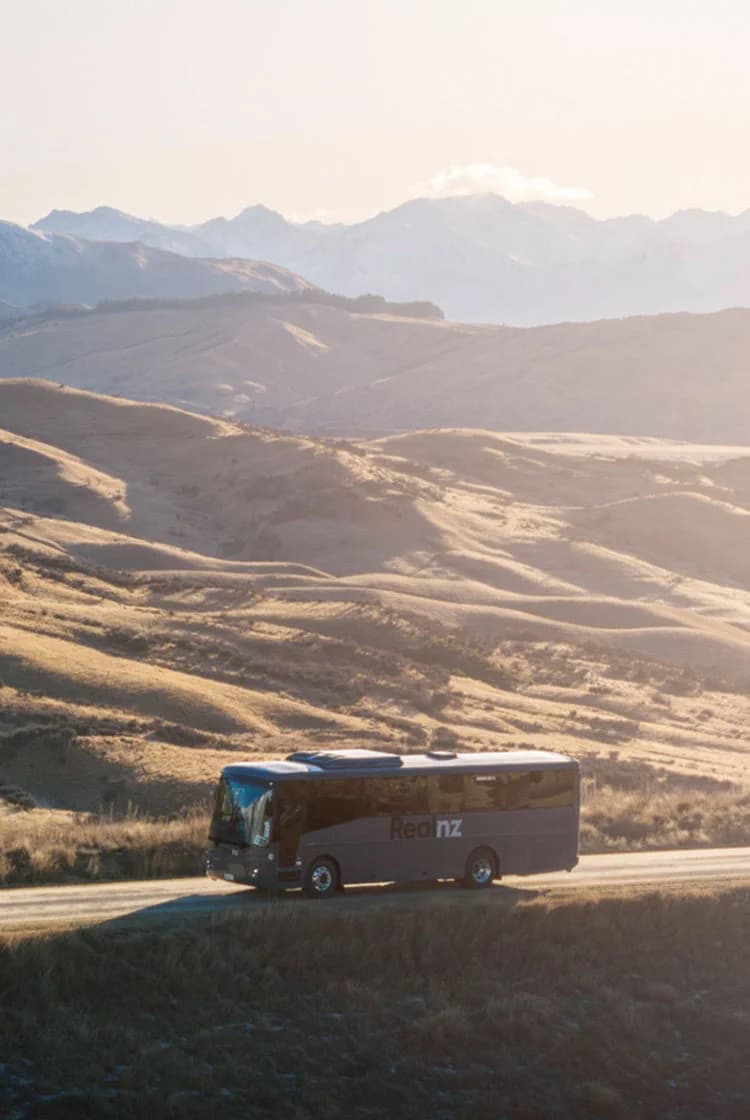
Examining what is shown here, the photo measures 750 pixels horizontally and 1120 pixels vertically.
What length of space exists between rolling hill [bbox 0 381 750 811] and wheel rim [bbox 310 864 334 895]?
12742mm

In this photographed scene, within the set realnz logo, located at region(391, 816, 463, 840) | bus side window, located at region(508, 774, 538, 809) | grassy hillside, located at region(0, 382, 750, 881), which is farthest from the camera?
grassy hillside, located at region(0, 382, 750, 881)

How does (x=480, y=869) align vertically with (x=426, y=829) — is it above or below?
below

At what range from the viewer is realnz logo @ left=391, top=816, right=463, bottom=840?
3047 cm

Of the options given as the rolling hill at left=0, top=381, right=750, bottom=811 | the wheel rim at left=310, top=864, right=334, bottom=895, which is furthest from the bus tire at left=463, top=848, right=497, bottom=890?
the rolling hill at left=0, top=381, right=750, bottom=811

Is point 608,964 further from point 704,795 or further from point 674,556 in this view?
point 674,556

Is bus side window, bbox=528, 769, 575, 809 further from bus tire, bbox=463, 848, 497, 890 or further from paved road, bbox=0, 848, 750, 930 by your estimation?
paved road, bbox=0, 848, 750, 930

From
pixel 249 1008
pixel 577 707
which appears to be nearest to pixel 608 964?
pixel 249 1008

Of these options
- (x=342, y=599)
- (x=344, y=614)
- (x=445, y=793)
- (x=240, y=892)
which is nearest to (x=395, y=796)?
(x=445, y=793)

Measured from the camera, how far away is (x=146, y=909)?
27.7 m

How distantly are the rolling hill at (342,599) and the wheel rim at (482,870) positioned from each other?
40.4 ft

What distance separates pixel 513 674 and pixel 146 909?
5042 cm

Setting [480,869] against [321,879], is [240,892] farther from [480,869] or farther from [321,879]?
[480,869]

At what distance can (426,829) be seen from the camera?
101ft

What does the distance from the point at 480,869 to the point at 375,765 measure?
3.17m
